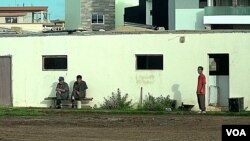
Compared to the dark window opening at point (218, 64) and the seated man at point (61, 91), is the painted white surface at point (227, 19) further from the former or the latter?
the seated man at point (61, 91)

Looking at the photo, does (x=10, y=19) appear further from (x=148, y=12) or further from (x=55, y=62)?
(x=55, y=62)

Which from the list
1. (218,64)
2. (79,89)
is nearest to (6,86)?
(79,89)

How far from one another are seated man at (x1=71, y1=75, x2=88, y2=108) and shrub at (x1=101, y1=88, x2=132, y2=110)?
3.30 ft

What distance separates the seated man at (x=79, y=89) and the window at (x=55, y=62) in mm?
1283

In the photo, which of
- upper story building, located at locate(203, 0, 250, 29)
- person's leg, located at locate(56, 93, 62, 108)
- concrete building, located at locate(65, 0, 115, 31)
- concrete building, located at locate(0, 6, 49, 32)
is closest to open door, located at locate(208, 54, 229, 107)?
person's leg, located at locate(56, 93, 62, 108)

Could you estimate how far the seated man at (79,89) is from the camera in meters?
22.8

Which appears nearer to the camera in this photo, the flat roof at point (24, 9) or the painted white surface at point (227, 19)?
the painted white surface at point (227, 19)

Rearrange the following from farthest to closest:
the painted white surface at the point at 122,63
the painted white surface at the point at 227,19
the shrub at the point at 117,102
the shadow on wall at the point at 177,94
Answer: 1. the painted white surface at the point at 227,19
2. the shrub at the point at 117,102
3. the shadow on wall at the point at 177,94
4. the painted white surface at the point at 122,63

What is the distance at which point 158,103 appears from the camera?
22141mm

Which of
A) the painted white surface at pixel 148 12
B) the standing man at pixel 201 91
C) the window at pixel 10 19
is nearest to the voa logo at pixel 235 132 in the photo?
the standing man at pixel 201 91

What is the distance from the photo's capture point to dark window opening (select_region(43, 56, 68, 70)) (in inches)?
940

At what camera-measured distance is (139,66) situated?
75.9ft

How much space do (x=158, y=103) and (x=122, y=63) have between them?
7.72 feet

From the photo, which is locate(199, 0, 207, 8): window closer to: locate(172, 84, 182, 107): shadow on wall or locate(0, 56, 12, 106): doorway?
locate(172, 84, 182, 107): shadow on wall
